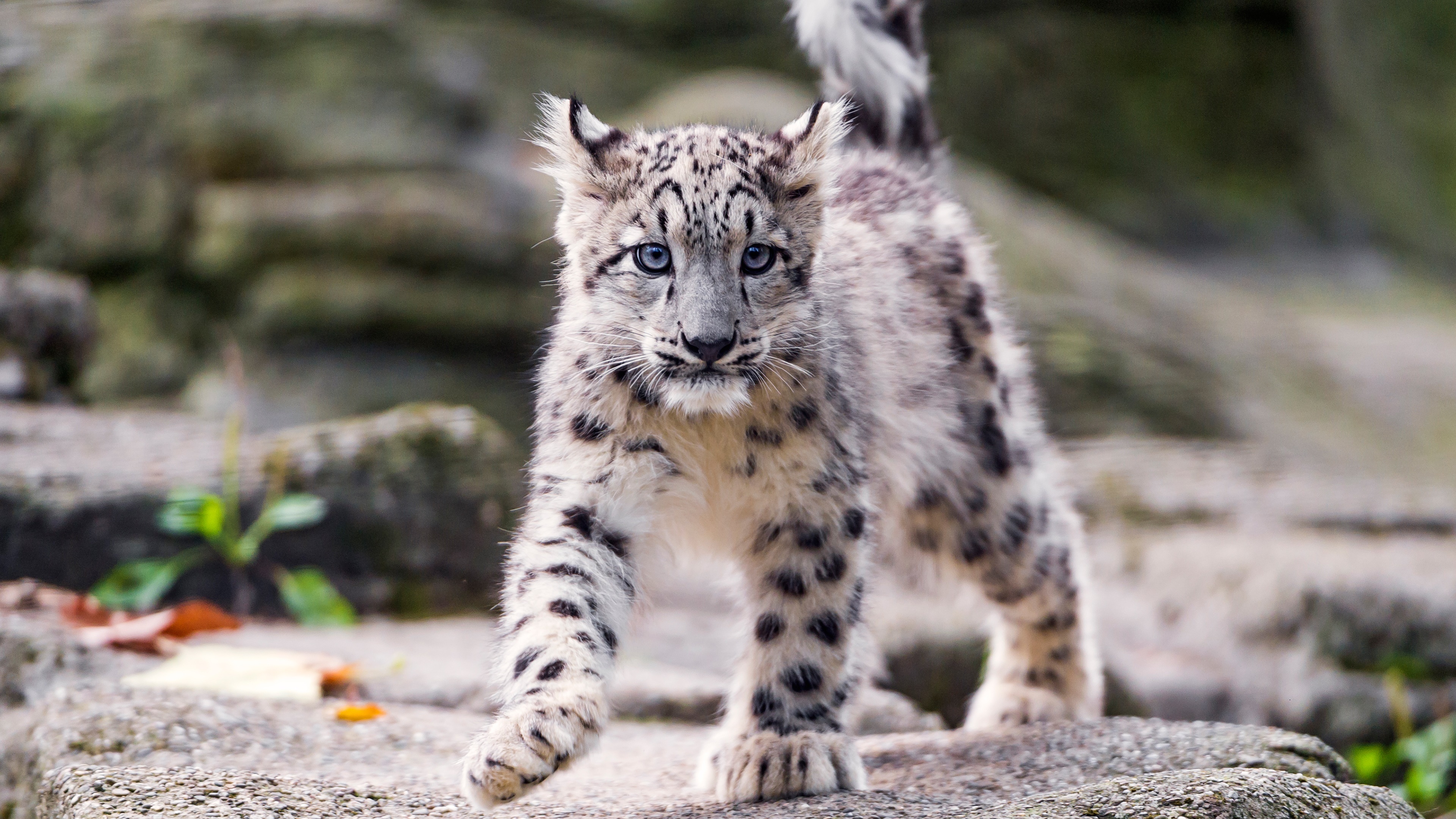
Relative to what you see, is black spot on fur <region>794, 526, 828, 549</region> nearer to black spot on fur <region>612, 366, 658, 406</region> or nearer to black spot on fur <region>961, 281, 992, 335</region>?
Answer: black spot on fur <region>612, 366, 658, 406</region>

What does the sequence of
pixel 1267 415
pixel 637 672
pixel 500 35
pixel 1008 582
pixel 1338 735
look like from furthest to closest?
pixel 500 35 < pixel 1267 415 < pixel 1338 735 < pixel 637 672 < pixel 1008 582

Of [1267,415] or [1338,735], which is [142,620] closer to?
[1338,735]

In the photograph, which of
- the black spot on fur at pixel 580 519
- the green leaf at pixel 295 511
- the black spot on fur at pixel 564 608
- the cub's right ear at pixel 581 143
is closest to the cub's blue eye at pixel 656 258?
the cub's right ear at pixel 581 143

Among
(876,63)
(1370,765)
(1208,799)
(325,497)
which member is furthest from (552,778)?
(1370,765)

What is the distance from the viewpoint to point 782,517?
3842 millimetres

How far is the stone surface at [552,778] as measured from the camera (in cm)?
320

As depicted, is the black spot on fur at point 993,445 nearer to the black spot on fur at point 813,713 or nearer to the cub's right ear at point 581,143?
the black spot on fur at point 813,713

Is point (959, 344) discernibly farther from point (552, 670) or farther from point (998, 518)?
point (552, 670)

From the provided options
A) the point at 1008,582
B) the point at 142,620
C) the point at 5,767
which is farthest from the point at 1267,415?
the point at 5,767

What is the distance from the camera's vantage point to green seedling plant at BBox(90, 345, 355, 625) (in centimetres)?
608

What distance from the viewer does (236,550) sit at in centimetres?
624

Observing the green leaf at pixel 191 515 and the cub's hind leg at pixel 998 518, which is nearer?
the cub's hind leg at pixel 998 518

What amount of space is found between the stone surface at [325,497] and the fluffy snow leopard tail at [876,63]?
8.49ft

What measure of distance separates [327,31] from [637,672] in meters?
8.18
